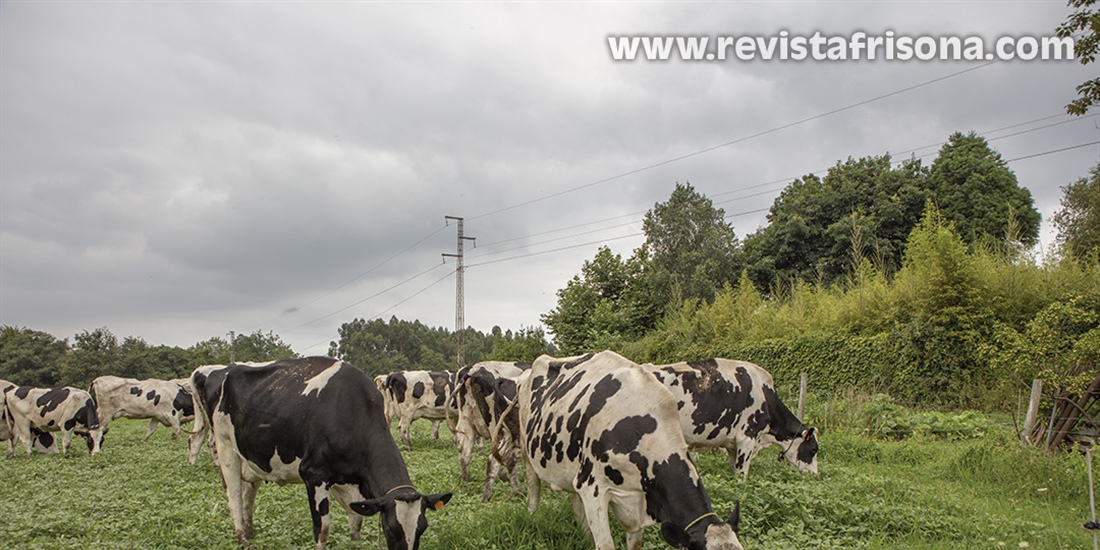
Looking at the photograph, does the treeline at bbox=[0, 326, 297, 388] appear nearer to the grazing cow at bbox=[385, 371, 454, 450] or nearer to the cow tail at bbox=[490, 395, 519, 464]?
the grazing cow at bbox=[385, 371, 454, 450]

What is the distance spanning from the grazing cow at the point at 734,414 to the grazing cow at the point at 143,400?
1550 centimetres

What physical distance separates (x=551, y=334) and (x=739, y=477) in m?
28.7

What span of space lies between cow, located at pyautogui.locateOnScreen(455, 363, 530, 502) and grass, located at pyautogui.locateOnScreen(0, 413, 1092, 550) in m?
0.41

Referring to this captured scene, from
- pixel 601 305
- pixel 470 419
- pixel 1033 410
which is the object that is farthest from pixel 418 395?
pixel 601 305

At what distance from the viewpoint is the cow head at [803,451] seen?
34.8 ft

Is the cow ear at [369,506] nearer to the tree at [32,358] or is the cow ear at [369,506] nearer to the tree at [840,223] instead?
the tree at [840,223]

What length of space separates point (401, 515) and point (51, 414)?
54.6 feet

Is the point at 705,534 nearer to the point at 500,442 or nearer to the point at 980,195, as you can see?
the point at 500,442

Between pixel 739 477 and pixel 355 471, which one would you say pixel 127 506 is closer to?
pixel 355 471

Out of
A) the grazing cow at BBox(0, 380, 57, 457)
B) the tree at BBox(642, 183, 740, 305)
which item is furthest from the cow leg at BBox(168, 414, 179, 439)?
the tree at BBox(642, 183, 740, 305)

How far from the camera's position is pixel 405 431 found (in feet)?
57.7

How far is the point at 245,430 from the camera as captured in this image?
272 inches

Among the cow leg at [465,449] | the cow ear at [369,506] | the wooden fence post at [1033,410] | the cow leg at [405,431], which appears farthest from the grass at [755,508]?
the cow leg at [405,431]

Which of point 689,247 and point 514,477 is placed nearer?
point 514,477
